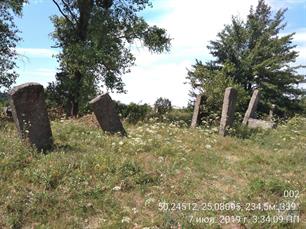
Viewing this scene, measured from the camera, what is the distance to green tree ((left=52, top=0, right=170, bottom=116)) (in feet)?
73.7

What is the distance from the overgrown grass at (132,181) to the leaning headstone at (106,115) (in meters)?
0.72

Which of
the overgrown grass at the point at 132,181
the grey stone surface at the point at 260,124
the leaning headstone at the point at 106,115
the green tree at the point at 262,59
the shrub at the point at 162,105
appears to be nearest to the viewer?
the overgrown grass at the point at 132,181

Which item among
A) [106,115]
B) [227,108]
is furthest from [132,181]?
[227,108]

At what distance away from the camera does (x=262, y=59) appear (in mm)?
42844

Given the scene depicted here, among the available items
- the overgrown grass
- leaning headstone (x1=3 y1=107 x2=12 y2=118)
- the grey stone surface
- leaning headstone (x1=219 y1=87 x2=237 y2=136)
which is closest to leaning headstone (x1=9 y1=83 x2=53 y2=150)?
the overgrown grass

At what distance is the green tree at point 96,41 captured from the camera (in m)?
22.5

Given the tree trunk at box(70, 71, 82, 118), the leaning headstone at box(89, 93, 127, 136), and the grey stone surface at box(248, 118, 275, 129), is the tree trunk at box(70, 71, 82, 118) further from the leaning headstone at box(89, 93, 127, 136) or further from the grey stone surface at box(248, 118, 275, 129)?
the leaning headstone at box(89, 93, 127, 136)

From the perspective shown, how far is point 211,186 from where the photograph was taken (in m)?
8.59

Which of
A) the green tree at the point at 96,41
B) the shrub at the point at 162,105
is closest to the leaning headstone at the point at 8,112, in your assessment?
the green tree at the point at 96,41

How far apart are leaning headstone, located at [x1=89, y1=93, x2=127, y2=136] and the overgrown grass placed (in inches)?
28.2

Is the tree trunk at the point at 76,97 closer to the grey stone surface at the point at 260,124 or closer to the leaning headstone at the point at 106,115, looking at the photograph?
the grey stone surface at the point at 260,124

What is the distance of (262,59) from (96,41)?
2484 cm

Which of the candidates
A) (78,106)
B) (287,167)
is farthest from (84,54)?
(287,167)

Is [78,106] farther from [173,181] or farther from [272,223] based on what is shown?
[272,223]
